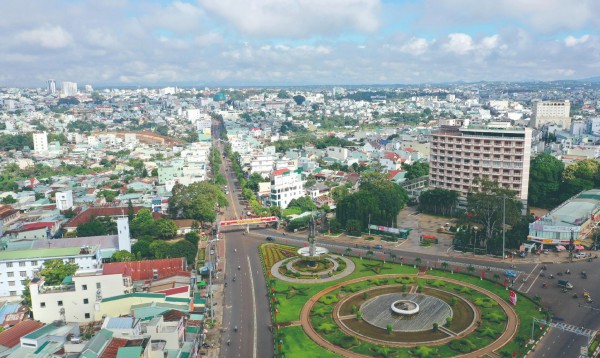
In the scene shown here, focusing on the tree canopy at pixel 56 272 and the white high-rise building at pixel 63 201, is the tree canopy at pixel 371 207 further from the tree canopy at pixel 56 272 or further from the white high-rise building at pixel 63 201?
the white high-rise building at pixel 63 201

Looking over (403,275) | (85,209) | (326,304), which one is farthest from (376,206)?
(85,209)

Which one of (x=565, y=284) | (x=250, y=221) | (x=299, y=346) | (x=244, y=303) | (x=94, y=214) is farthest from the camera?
(x=94, y=214)

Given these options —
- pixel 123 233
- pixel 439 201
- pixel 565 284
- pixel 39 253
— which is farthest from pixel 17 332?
pixel 439 201

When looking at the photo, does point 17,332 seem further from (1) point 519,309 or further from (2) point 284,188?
(2) point 284,188

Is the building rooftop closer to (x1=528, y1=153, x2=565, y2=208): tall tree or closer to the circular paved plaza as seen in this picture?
the circular paved plaza

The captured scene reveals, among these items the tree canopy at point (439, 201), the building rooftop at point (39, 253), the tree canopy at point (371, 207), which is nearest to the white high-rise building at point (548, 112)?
the tree canopy at point (439, 201)

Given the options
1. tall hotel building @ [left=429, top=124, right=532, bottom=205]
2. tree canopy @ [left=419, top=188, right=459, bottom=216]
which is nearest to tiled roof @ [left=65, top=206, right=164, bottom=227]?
tree canopy @ [left=419, top=188, right=459, bottom=216]
